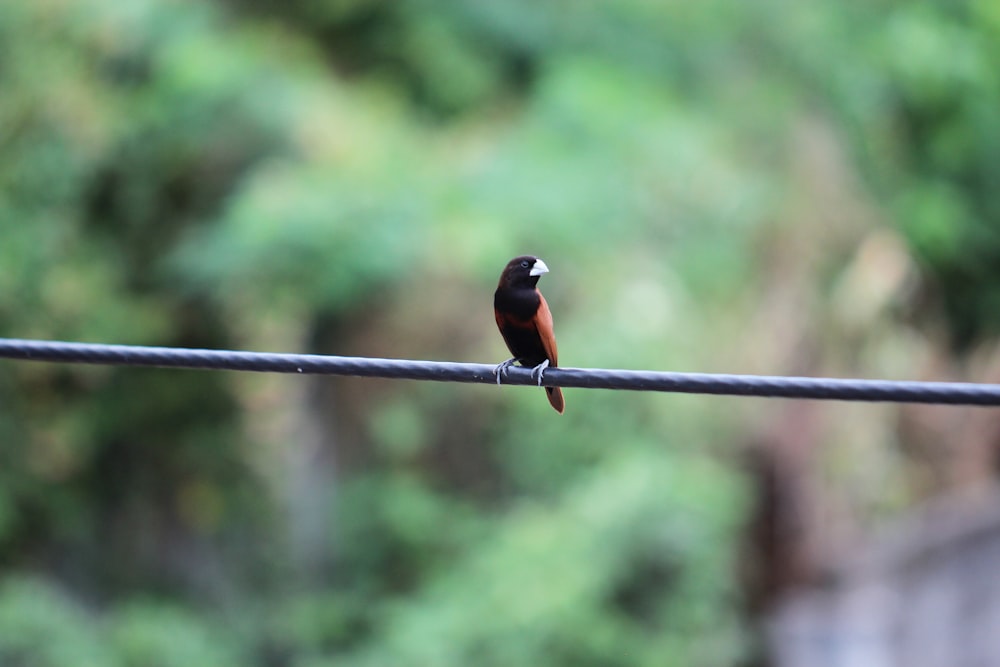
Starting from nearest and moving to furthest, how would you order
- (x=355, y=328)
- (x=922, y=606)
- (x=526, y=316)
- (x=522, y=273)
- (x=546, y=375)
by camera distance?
(x=546, y=375) < (x=526, y=316) < (x=522, y=273) < (x=355, y=328) < (x=922, y=606)

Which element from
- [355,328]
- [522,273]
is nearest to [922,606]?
[355,328]

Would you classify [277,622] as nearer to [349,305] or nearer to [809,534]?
[349,305]

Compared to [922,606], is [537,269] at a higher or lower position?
higher

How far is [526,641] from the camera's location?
18.7 feet

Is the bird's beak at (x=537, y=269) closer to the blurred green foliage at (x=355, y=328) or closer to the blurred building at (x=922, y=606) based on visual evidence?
the blurred green foliage at (x=355, y=328)

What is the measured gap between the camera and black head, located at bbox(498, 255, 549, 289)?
336 centimetres

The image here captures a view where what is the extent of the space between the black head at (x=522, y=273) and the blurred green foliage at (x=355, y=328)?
8.88 feet

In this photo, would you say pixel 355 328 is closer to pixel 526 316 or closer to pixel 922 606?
pixel 526 316

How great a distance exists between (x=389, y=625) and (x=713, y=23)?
5938 millimetres

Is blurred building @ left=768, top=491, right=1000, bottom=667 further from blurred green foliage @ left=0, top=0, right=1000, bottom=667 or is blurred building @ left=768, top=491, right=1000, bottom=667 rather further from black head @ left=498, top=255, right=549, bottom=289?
black head @ left=498, top=255, right=549, bottom=289

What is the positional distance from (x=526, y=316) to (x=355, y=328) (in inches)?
164

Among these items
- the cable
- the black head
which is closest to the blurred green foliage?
the black head

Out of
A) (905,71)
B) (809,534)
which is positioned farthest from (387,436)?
(905,71)

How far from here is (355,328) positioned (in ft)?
24.0
